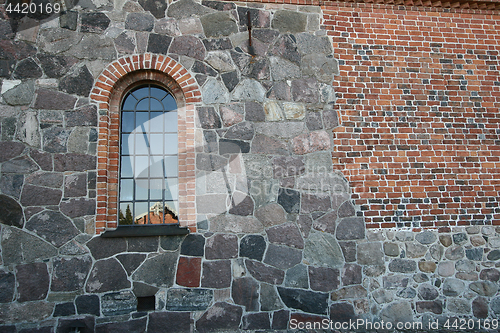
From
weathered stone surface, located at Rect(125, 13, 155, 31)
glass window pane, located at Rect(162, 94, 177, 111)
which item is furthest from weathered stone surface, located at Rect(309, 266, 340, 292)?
weathered stone surface, located at Rect(125, 13, 155, 31)

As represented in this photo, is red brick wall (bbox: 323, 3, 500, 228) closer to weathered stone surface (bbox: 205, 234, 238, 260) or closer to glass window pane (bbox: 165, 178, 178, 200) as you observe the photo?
weathered stone surface (bbox: 205, 234, 238, 260)

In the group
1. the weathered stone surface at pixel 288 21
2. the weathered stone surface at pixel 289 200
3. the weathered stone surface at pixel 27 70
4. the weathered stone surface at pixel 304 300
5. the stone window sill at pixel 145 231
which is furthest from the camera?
the weathered stone surface at pixel 288 21

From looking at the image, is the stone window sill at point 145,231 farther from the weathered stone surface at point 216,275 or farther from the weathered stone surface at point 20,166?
the weathered stone surface at point 20,166

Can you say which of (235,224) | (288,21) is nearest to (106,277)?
(235,224)

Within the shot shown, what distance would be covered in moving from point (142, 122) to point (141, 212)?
4.19ft

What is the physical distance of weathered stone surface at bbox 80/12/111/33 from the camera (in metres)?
4.43

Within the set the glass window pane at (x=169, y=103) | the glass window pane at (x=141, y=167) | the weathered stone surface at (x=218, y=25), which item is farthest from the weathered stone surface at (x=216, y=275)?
the weathered stone surface at (x=218, y=25)

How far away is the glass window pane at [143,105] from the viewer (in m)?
4.56

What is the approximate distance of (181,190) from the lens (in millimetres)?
4332

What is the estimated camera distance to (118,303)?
394 cm

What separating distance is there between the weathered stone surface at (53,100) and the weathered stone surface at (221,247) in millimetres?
2621

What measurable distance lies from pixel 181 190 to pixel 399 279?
3.22 metres

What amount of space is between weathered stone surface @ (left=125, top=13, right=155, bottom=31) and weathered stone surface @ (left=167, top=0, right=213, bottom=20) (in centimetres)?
30

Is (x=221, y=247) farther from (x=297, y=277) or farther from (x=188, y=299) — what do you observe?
(x=297, y=277)
